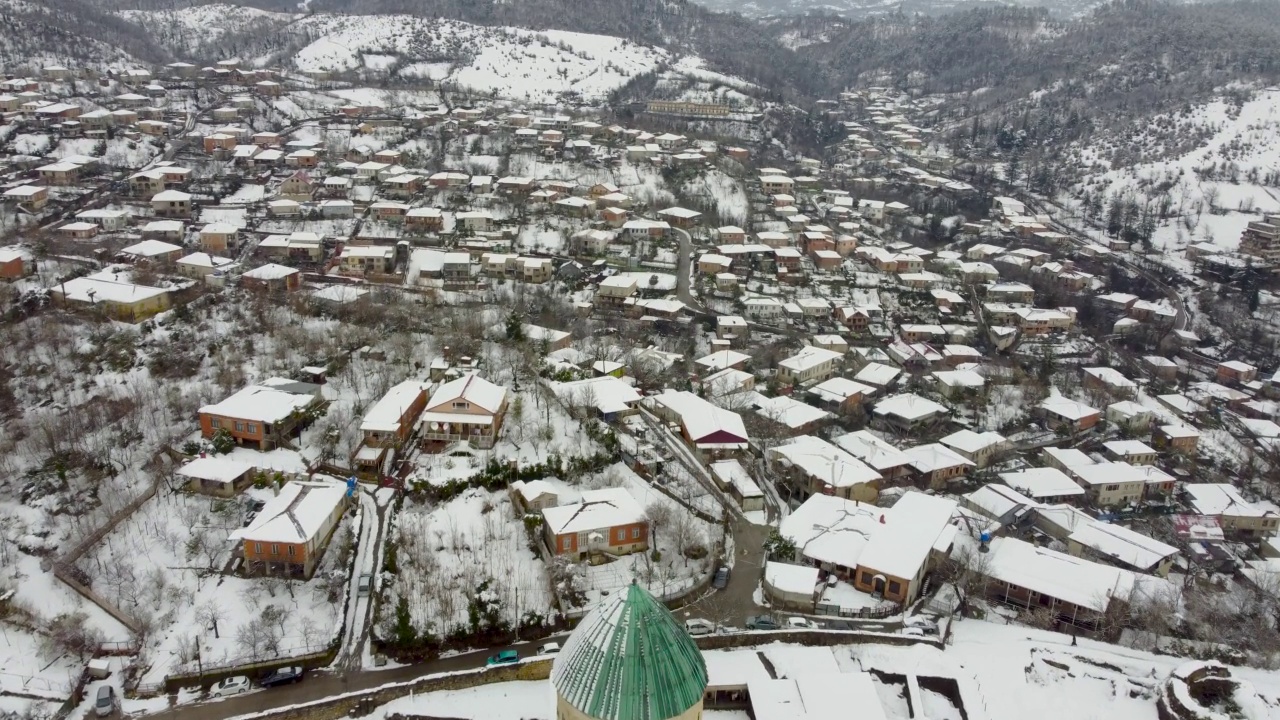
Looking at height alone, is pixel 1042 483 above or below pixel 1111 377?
below

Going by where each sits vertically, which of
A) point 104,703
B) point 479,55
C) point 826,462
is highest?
point 479,55

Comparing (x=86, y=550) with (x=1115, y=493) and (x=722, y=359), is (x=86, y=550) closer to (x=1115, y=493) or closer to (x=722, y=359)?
(x=722, y=359)

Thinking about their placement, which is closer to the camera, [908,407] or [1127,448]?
[1127,448]

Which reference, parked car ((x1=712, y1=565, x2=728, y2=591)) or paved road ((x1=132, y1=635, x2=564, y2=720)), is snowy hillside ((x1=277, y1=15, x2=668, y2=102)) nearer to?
parked car ((x1=712, y1=565, x2=728, y2=591))

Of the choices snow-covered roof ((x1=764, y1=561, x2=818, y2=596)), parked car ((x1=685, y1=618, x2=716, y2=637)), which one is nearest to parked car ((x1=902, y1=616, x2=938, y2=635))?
snow-covered roof ((x1=764, y1=561, x2=818, y2=596))

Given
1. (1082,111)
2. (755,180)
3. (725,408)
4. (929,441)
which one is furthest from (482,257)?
(1082,111)

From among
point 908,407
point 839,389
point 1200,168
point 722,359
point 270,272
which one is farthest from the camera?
point 1200,168

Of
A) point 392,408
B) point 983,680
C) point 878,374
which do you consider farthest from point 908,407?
point 392,408

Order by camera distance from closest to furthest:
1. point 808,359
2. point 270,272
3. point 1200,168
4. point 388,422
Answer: point 388,422, point 808,359, point 270,272, point 1200,168
